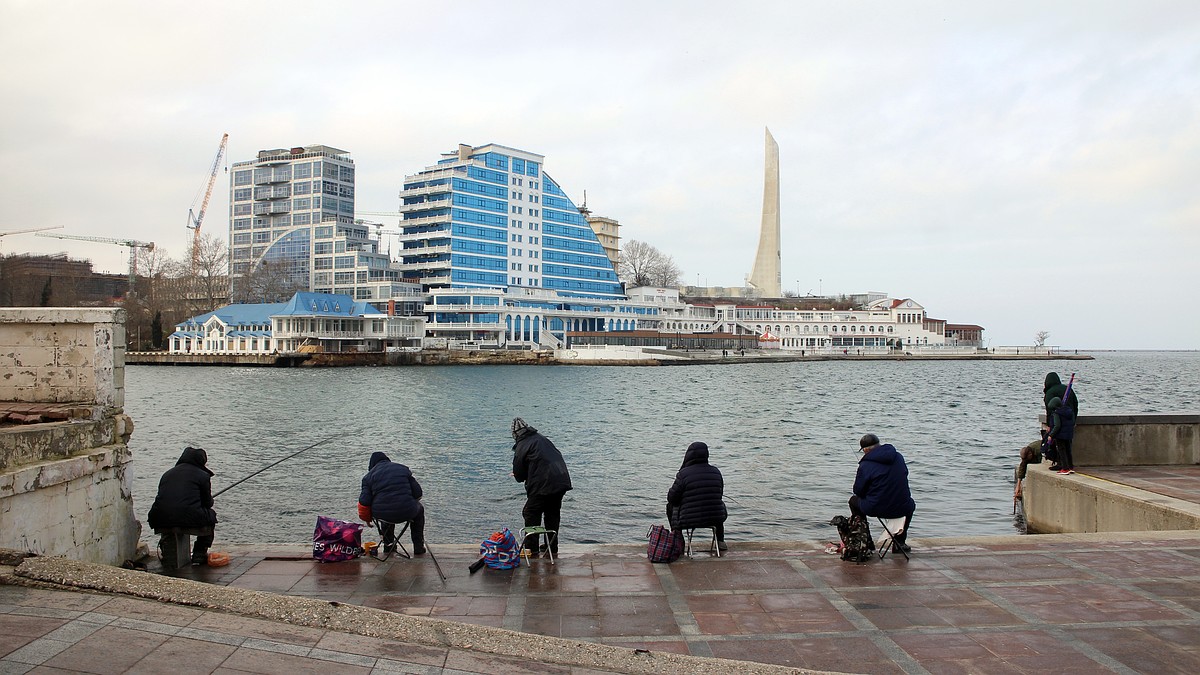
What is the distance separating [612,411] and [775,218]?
118569 millimetres

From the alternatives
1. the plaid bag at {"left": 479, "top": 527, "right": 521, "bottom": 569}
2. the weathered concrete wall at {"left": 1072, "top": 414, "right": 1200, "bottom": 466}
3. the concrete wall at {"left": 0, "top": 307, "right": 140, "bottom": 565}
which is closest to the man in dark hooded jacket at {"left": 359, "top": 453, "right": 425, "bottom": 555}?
the plaid bag at {"left": 479, "top": 527, "right": 521, "bottom": 569}

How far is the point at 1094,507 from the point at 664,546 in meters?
7.44

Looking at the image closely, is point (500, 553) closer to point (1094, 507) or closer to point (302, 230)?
point (1094, 507)

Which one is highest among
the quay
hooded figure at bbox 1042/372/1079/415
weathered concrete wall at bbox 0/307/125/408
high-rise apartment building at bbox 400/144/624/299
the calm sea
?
high-rise apartment building at bbox 400/144/624/299

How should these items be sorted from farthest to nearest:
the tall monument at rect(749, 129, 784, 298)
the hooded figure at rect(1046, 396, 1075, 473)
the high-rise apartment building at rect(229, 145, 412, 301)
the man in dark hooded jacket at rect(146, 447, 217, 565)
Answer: the tall monument at rect(749, 129, 784, 298) < the high-rise apartment building at rect(229, 145, 412, 301) < the hooded figure at rect(1046, 396, 1075, 473) < the man in dark hooded jacket at rect(146, 447, 217, 565)

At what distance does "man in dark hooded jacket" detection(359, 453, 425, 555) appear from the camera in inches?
390

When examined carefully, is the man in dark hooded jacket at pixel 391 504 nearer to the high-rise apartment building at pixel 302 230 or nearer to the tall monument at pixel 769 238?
the high-rise apartment building at pixel 302 230

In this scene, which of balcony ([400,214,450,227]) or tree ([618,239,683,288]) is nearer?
balcony ([400,214,450,227])

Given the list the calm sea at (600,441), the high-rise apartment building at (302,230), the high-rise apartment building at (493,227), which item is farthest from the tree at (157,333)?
the calm sea at (600,441)

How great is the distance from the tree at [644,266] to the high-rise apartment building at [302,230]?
56637 millimetres

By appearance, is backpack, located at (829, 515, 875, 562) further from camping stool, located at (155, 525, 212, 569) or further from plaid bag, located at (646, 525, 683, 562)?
camping stool, located at (155, 525, 212, 569)

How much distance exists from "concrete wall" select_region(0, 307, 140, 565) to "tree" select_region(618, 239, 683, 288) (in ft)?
564

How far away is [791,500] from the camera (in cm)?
2005

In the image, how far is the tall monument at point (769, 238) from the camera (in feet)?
505
